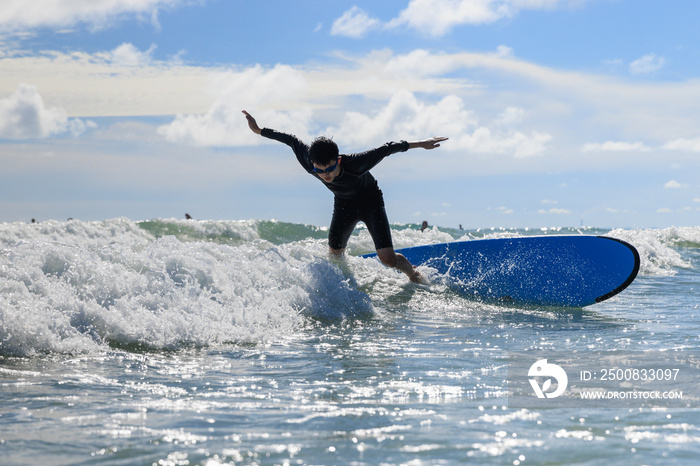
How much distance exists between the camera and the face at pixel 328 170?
234 inches

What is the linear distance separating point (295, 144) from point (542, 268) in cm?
338

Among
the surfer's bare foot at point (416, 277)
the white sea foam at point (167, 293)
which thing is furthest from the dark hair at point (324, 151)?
the surfer's bare foot at point (416, 277)

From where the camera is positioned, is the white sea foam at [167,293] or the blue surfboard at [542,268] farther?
the blue surfboard at [542,268]

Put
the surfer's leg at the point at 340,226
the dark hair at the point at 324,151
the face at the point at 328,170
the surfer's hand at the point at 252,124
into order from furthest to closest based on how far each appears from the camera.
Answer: the surfer's leg at the point at 340,226 < the surfer's hand at the point at 252,124 < the face at the point at 328,170 < the dark hair at the point at 324,151

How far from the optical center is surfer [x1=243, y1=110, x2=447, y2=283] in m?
5.96

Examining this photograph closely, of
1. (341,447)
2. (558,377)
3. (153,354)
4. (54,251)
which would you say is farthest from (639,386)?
(54,251)

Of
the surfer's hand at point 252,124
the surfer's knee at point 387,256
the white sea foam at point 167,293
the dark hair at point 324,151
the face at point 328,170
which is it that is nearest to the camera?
the white sea foam at point 167,293

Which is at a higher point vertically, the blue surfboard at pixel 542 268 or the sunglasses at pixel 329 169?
the sunglasses at pixel 329 169

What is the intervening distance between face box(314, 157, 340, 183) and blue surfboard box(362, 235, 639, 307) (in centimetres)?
241

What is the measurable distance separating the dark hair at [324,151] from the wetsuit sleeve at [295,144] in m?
0.31

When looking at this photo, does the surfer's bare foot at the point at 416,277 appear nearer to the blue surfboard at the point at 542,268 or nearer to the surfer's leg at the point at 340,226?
the blue surfboard at the point at 542,268

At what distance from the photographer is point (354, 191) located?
6.71 m

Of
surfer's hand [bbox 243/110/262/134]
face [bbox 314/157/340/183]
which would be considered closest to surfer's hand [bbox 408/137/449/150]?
face [bbox 314/157/340/183]

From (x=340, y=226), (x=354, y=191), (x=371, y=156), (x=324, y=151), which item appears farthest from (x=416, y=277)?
(x=324, y=151)
